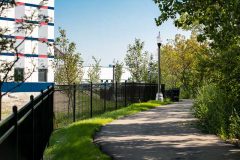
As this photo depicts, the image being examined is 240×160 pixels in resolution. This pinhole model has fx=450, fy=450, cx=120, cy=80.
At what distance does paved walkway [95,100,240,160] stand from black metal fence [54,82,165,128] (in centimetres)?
394

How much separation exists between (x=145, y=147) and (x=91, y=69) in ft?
168

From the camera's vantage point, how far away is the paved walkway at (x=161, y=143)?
30.8 feet

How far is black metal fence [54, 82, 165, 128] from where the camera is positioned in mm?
19203

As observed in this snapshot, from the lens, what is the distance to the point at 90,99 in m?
20.6

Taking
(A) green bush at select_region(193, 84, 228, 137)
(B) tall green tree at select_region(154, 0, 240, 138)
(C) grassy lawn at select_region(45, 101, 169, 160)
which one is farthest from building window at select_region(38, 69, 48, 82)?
(B) tall green tree at select_region(154, 0, 240, 138)

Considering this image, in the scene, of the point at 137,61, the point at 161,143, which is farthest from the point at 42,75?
the point at 161,143

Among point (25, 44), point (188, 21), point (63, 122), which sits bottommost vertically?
point (63, 122)

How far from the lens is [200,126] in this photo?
571 inches

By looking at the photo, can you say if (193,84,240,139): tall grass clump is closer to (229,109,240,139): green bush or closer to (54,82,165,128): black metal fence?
(229,109,240,139): green bush

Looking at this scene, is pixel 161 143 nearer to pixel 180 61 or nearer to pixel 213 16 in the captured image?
pixel 213 16

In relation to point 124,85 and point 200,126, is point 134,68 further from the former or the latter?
point 200,126

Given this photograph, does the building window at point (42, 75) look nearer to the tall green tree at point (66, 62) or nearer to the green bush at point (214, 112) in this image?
the tall green tree at point (66, 62)

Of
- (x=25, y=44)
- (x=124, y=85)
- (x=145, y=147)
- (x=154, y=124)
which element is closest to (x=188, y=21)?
(x=145, y=147)

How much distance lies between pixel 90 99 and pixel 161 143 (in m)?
9.69
